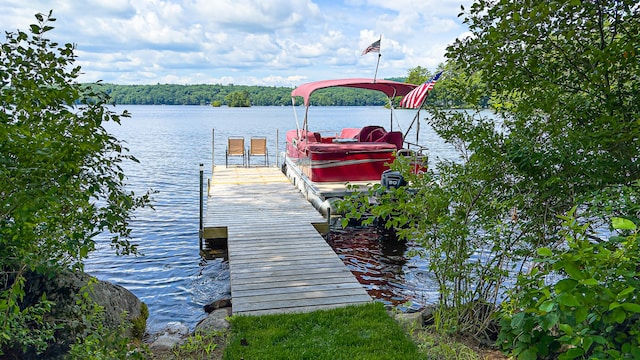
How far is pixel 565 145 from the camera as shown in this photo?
3.30m

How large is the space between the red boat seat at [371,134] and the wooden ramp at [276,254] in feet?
7.79

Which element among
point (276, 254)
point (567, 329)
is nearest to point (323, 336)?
point (276, 254)

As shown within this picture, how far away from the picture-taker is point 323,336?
13.6 ft

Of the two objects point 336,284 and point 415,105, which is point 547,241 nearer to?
point 336,284

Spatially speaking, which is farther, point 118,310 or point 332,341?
point 118,310

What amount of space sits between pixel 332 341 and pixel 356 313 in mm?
670

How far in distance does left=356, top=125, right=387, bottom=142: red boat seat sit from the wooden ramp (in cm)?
237

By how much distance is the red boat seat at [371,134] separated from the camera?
40.4ft

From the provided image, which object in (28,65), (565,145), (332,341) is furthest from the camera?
(332,341)

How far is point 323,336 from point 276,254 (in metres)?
2.62

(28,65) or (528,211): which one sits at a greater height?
(28,65)

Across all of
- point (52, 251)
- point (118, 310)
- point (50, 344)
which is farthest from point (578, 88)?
point (118, 310)

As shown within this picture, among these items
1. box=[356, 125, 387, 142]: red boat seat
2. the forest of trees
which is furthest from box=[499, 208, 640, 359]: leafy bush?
the forest of trees

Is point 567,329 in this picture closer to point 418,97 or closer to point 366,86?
point 418,97
